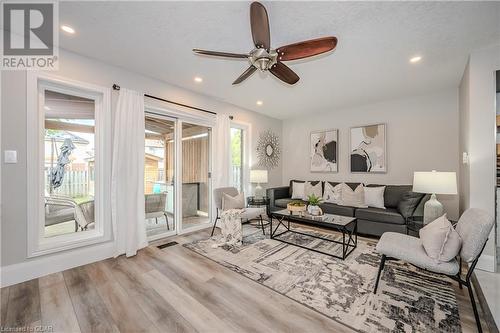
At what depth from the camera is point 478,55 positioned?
242 centimetres

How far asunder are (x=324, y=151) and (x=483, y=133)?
2.74 metres

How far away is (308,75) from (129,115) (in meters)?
2.67

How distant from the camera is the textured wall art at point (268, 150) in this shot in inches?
204

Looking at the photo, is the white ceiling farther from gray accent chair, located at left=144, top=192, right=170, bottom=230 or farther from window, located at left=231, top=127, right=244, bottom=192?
gray accent chair, located at left=144, top=192, right=170, bottom=230

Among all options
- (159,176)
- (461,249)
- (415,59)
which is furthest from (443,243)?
(159,176)

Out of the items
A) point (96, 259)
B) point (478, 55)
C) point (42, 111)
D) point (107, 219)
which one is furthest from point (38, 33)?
point (478, 55)

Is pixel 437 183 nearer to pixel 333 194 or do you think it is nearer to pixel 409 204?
pixel 409 204

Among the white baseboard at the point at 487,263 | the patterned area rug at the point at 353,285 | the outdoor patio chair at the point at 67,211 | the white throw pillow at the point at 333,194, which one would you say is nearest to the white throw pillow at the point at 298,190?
the white throw pillow at the point at 333,194

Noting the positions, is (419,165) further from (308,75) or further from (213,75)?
(213,75)

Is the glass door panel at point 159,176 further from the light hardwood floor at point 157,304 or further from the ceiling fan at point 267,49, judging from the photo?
the ceiling fan at point 267,49

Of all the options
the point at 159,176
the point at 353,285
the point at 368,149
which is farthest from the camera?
the point at 368,149

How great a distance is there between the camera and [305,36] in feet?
7.10

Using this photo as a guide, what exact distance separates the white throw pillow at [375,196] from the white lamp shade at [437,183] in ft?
3.04

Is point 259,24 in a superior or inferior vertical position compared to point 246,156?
superior
